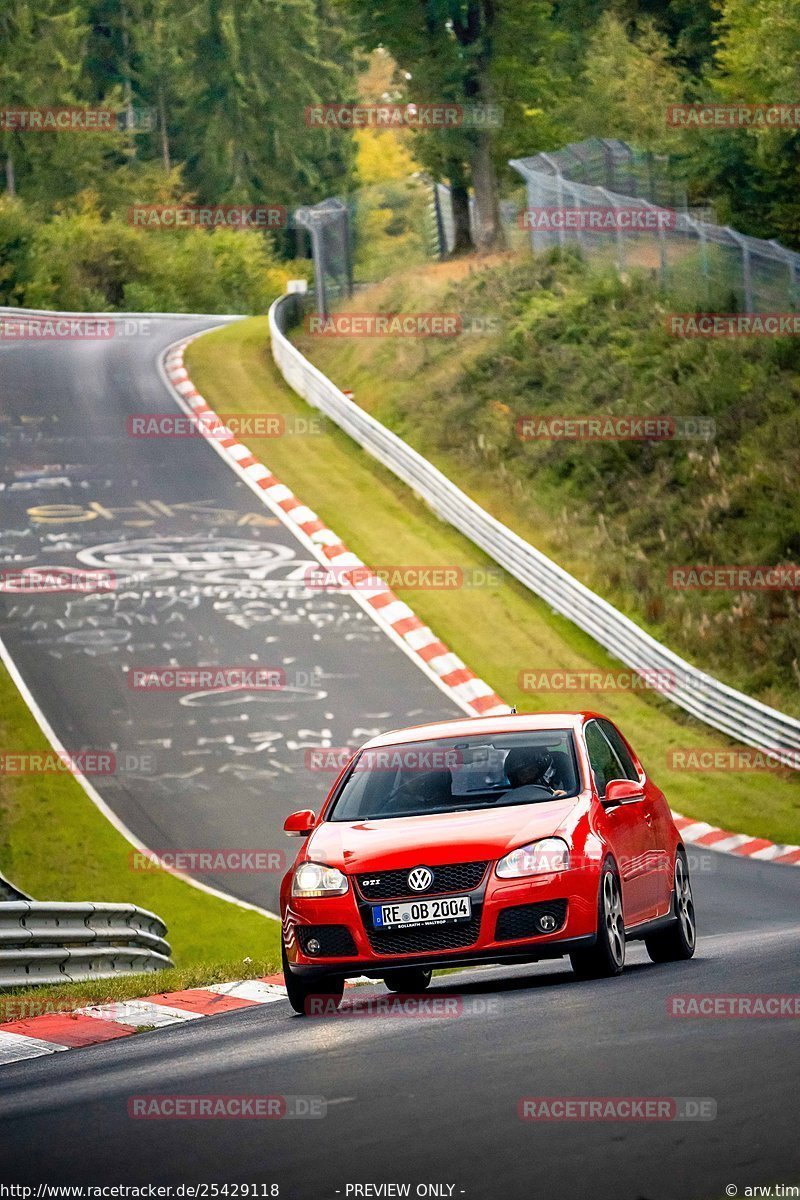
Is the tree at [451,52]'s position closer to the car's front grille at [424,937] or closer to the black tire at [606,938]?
the black tire at [606,938]

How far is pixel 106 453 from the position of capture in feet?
123

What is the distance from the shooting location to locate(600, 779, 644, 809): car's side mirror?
10.8m

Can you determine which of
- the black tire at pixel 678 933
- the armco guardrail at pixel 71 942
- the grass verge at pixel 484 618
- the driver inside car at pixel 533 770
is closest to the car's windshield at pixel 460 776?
the driver inside car at pixel 533 770

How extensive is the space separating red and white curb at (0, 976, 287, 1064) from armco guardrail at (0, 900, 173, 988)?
33cm

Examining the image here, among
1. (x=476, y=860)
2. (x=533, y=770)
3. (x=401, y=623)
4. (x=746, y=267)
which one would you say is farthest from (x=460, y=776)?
(x=746, y=267)

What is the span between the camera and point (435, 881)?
402 inches

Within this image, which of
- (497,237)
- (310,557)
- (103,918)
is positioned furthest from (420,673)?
(497,237)

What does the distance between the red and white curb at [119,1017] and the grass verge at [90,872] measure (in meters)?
3.92

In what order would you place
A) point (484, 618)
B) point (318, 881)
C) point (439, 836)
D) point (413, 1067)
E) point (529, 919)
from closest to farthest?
point (413, 1067), point (529, 919), point (439, 836), point (318, 881), point (484, 618)

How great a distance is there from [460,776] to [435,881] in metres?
1.18

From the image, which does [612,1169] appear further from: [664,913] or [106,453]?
[106,453]

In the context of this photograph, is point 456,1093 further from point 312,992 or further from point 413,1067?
point 312,992

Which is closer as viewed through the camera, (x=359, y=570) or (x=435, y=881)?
(x=435, y=881)

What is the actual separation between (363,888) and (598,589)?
20.3m
